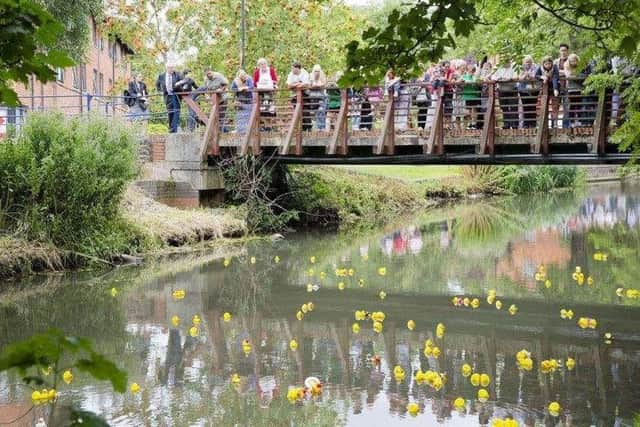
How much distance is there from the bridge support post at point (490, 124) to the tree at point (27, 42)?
14906mm

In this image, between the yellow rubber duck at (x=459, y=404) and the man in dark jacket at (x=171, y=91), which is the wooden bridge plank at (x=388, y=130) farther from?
the yellow rubber duck at (x=459, y=404)

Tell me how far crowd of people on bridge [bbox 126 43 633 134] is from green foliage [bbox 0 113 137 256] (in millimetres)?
4937

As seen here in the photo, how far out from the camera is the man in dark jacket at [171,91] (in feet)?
72.6

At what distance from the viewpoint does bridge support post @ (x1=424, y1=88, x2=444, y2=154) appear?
1819 centimetres

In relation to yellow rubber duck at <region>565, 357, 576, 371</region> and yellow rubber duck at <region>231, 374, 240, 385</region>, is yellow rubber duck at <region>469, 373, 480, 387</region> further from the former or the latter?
yellow rubber duck at <region>231, 374, 240, 385</region>

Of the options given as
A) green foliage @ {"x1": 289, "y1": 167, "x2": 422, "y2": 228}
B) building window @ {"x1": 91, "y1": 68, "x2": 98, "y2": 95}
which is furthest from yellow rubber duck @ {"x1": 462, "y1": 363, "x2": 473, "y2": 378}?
building window @ {"x1": 91, "y1": 68, "x2": 98, "y2": 95}

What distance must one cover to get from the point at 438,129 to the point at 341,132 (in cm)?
252

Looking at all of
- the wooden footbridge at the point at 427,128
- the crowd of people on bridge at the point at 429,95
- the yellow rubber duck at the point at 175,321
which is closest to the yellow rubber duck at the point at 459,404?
the yellow rubber duck at the point at 175,321

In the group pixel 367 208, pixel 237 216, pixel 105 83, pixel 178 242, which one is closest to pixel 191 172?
pixel 237 216

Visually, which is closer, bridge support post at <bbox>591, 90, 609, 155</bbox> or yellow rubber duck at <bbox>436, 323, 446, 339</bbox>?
yellow rubber duck at <bbox>436, 323, 446, 339</bbox>

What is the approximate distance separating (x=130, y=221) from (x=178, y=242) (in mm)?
1486

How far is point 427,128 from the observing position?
19141mm

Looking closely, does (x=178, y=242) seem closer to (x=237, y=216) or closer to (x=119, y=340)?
(x=237, y=216)

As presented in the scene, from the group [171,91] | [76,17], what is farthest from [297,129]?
[76,17]
